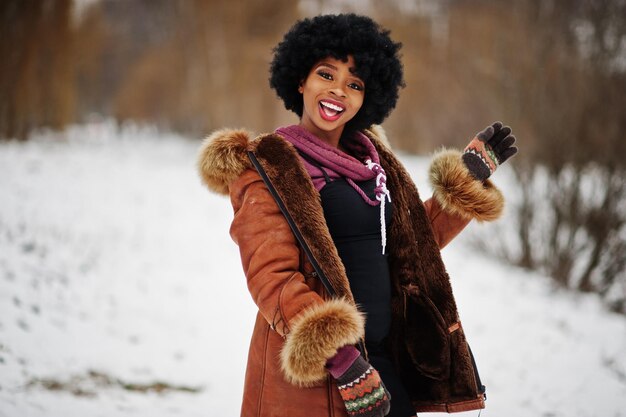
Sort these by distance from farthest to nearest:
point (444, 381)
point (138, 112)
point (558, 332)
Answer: point (138, 112) → point (558, 332) → point (444, 381)

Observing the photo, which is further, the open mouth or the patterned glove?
the open mouth

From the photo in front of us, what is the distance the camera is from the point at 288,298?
5.23ft

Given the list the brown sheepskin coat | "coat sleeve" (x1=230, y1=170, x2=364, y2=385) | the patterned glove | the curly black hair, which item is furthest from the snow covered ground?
the curly black hair

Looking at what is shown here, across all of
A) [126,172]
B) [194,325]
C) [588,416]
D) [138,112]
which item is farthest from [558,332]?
[138,112]

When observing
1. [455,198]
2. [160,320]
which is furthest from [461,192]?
[160,320]

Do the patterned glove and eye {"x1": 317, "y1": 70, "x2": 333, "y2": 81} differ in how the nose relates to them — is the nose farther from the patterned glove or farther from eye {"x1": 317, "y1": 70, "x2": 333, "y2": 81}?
the patterned glove

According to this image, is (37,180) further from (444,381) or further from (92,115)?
(92,115)

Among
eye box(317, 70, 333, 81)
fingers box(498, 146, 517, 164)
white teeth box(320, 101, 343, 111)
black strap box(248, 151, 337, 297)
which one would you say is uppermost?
eye box(317, 70, 333, 81)

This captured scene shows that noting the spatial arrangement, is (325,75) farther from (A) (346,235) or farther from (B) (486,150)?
(B) (486,150)

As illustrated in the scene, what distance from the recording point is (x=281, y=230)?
1679 mm

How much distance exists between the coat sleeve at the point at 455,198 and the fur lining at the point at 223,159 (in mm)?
883

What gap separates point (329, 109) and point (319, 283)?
0.69 metres

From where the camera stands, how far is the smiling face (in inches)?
75.0

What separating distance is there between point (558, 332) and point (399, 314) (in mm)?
4883
